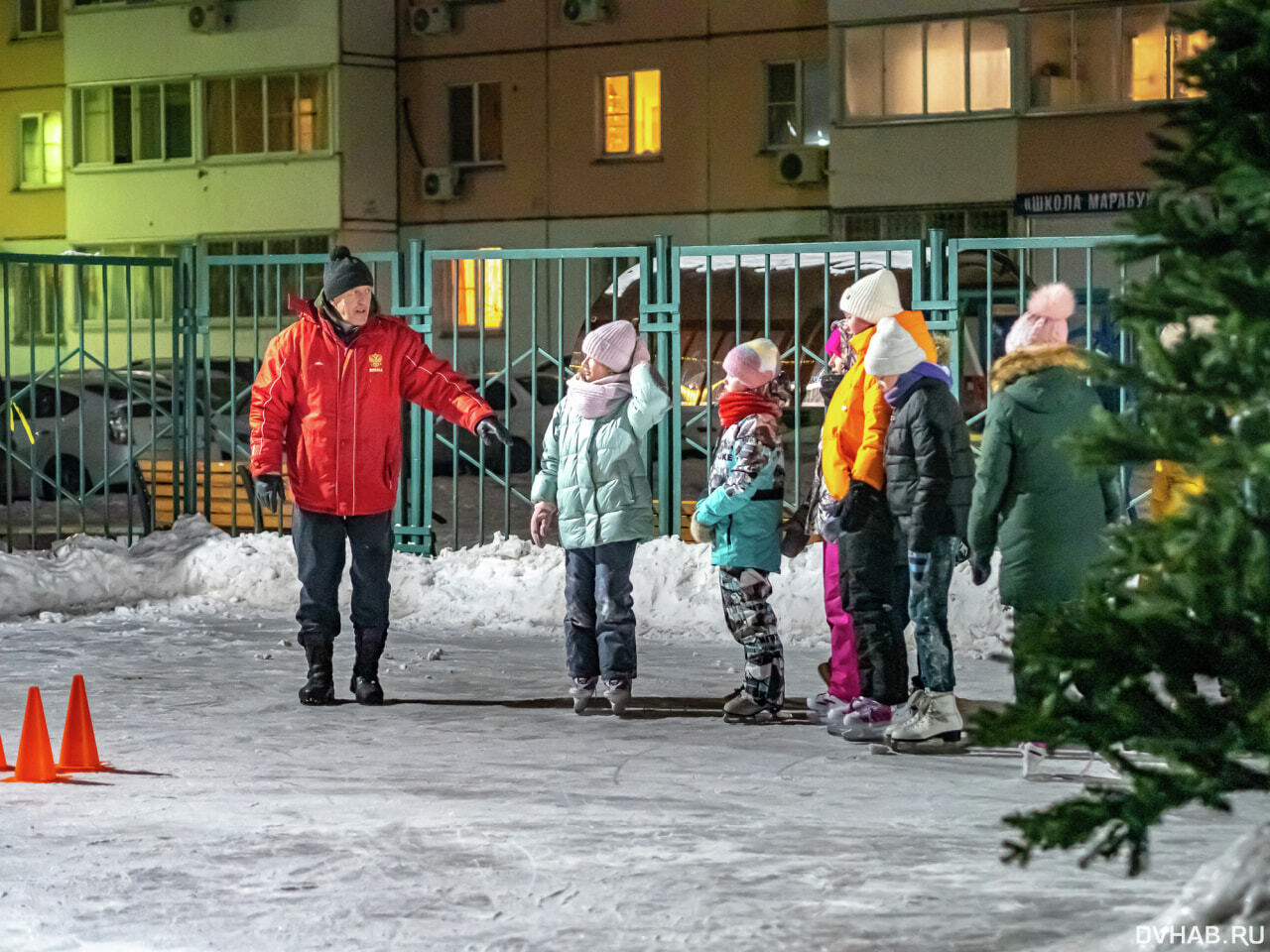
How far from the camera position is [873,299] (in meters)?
7.98

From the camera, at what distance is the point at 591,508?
8695 mm

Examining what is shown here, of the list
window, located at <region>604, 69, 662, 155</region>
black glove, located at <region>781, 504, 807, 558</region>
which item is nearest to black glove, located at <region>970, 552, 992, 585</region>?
black glove, located at <region>781, 504, 807, 558</region>

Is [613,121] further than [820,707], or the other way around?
[613,121]

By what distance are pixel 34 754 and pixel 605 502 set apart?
2569 millimetres

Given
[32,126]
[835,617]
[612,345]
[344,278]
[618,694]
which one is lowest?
[618,694]

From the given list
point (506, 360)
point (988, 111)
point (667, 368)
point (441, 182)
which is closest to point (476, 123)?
point (441, 182)

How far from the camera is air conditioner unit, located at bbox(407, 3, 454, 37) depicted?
36.8 meters

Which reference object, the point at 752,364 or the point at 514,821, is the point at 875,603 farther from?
the point at 514,821

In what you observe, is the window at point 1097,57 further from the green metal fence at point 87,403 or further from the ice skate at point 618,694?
the ice skate at point 618,694

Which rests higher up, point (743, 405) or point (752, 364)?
point (752, 364)

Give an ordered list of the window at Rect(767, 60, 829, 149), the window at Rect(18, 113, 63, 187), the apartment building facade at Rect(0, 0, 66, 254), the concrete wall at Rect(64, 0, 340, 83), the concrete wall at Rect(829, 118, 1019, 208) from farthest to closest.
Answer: the window at Rect(18, 113, 63, 187) → the apartment building facade at Rect(0, 0, 66, 254) → the concrete wall at Rect(64, 0, 340, 83) → the window at Rect(767, 60, 829, 149) → the concrete wall at Rect(829, 118, 1019, 208)

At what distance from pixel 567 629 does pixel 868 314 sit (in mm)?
1955

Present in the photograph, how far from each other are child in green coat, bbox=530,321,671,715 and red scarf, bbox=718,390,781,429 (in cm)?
41

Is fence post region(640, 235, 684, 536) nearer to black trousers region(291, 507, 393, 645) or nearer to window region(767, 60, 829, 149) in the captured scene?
black trousers region(291, 507, 393, 645)
